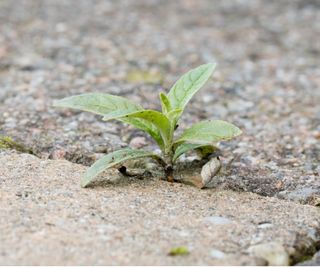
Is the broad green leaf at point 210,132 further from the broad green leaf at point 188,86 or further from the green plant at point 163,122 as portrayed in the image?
the broad green leaf at point 188,86

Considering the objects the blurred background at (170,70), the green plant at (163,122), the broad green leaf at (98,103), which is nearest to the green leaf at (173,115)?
the green plant at (163,122)

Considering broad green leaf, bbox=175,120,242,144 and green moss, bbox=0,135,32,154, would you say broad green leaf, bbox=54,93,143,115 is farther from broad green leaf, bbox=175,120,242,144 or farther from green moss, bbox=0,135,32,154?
green moss, bbox=0,135,32,154

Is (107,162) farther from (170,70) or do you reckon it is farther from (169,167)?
(170,70)

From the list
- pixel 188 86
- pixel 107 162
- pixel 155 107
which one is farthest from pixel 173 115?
pixel 155 107

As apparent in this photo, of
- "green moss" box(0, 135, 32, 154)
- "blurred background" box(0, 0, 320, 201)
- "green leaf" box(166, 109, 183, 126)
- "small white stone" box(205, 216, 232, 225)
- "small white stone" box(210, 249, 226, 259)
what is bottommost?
"blurred background" box(0, 0, 320, 201)

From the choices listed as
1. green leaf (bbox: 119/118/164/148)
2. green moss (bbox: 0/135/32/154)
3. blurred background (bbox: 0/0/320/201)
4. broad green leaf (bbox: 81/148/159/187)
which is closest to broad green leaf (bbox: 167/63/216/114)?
green leaf (bbox: 119/118/164/148)
